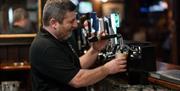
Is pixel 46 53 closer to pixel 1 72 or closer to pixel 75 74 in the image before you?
pixel 75 74

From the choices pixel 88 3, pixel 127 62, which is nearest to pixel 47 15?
pixel 127 62

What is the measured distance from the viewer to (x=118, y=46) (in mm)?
2619

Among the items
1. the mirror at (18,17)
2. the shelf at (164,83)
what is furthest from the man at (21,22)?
the shelf at (164,83)

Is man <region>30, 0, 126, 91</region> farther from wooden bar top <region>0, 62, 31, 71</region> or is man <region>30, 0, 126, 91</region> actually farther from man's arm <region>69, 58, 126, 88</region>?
wooden bar top <region>0, 62, 31, 71</region>

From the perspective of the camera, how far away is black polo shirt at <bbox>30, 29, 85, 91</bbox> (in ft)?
7.91

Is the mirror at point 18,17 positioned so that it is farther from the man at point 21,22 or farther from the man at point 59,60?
the man at point 59,60

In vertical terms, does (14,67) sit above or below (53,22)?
below

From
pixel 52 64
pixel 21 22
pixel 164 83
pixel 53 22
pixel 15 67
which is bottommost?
pixel 15 67

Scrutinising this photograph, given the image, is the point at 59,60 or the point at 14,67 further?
the point at 14,67

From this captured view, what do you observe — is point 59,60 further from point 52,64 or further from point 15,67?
point 15,67

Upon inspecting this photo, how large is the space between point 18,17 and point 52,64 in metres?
2.44

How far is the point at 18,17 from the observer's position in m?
4.71

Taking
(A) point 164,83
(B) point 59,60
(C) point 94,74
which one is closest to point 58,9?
(B) point 59,60

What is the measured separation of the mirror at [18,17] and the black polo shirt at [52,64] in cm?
222
